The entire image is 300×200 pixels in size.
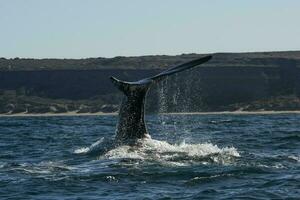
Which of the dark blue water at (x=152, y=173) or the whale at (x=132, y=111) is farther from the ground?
the whale at (x=132, y=111)

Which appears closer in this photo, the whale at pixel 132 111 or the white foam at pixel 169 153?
the white foam at pixel 169 153

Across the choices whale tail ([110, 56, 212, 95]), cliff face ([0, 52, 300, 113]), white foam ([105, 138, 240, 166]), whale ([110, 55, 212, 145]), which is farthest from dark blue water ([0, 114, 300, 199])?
cliff face ([0, 52, 300, 113])

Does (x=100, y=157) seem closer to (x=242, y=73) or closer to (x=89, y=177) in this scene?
(x=89, y=177)

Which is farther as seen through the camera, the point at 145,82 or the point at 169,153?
the point at 145,82

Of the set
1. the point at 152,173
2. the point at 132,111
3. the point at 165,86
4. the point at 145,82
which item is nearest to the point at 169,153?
the point at 132,111

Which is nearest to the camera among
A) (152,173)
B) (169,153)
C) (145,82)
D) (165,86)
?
(152,173)

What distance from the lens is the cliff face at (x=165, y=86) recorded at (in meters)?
96.8

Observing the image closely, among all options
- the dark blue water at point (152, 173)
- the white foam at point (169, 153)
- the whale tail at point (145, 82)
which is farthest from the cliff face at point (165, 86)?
the dark blue water at point (152, 173)

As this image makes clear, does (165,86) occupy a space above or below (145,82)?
below

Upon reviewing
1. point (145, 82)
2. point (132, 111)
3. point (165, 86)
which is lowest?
point (165, 86)

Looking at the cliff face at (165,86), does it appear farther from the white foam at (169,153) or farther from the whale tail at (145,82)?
the whale tail at (145,82)

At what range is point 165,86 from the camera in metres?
106

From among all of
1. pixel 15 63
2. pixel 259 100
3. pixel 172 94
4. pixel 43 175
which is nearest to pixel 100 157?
pixel 43 175

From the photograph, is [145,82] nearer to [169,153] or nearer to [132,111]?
[132,111]
